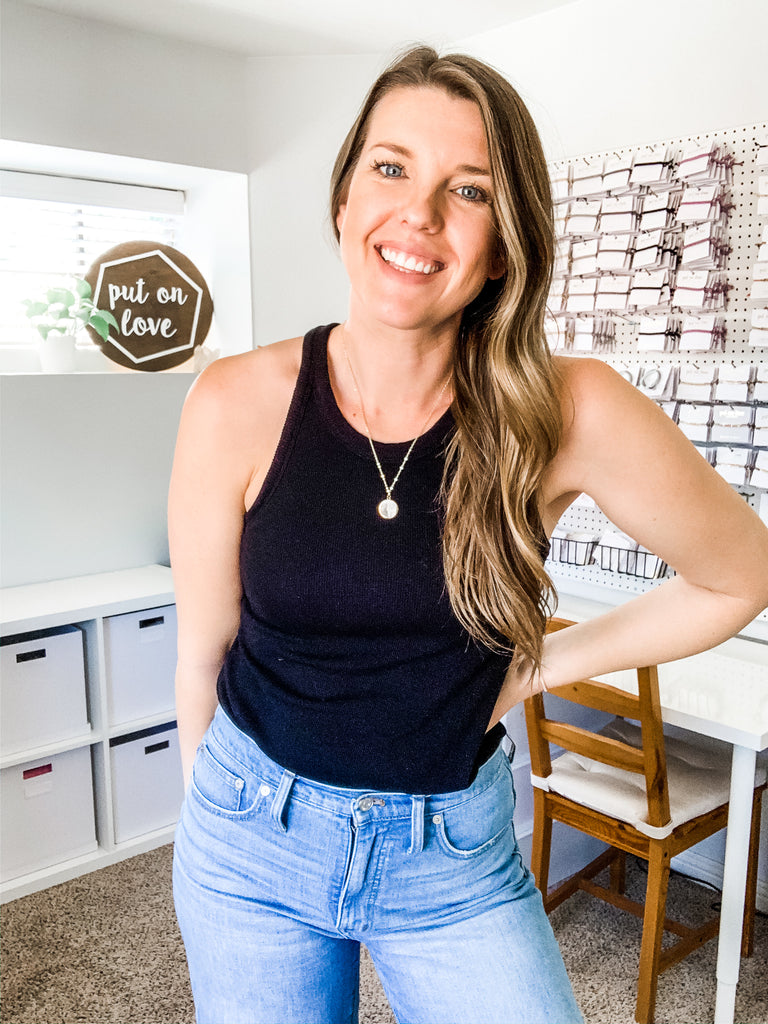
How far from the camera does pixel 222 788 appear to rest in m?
1.05

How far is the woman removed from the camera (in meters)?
0.98

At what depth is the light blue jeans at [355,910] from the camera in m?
0.95

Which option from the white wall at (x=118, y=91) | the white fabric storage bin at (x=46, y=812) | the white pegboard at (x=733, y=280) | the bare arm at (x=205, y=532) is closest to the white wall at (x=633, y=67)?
the white pegboard at (x=733, y=280)

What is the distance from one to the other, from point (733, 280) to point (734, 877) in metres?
1.53

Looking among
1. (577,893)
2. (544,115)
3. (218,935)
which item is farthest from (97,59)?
(577,893)

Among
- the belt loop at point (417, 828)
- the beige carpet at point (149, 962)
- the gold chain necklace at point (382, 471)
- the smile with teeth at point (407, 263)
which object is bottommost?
the beige carpet at point (149, 962)

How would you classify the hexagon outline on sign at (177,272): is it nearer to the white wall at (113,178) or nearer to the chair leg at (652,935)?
the white wall at (113,178)

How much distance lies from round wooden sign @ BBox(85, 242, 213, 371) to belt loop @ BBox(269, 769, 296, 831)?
2366mm

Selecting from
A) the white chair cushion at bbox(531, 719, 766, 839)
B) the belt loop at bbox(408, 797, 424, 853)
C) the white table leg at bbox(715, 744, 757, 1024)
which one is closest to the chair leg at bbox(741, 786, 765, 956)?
the white chair cushion at bbox(531, 719, 766, 839)

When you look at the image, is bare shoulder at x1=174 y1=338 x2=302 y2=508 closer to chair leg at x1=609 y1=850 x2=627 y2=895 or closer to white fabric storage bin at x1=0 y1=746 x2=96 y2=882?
white fabric storage bin at x1=0 y1=746 x2=96 y2=882

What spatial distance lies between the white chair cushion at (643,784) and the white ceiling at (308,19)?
2055mm

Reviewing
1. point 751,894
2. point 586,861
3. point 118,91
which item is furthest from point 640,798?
point 118,91

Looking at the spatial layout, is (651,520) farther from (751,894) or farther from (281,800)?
(751,894)

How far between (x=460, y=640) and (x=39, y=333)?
2.41 m
